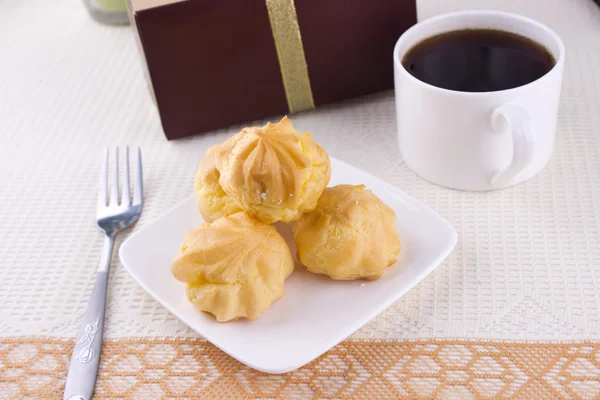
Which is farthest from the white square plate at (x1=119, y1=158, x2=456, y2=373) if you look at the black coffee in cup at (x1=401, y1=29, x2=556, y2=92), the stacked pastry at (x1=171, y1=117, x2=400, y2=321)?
the black coffee in cup at (x1=401, y1=29, x2=556, y2=92)

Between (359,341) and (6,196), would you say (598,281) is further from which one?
(6,196)

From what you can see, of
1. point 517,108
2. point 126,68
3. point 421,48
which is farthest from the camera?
point 126,68

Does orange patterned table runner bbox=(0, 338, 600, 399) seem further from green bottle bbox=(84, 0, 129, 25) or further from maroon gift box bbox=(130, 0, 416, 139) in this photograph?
green bottle bbox=(84, 0, 129, 25)

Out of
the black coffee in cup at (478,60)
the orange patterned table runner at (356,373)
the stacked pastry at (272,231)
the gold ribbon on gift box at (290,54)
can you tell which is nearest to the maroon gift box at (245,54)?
the gold ribbon on gift box at (290,54)

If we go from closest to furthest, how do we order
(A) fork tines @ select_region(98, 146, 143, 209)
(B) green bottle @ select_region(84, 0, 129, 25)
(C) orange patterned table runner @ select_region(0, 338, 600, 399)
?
(C) orange patterned table runner @ select_region(0, 338, 600, 399), (A) fork tines @ select_region(98, 146, 143, 209), (B) green bottle @ select_region(84, 0, 129, 25)

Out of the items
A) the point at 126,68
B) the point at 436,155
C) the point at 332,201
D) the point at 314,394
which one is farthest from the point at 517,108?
the point at 126,68

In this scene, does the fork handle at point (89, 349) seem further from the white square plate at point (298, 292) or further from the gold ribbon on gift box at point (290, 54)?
the gold ribbon on gift box at point (290, 54)
